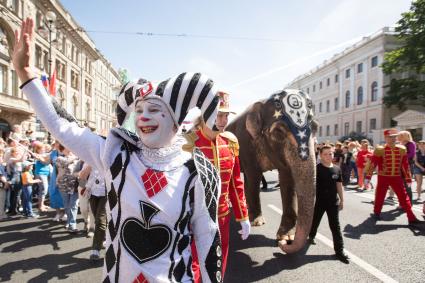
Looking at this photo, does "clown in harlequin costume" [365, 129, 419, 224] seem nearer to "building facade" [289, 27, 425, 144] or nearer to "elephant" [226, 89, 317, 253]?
"elephant" [226, 89, 317, 253]

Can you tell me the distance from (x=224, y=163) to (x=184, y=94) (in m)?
1.47

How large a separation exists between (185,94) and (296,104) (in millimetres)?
2724

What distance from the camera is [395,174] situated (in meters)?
6.14

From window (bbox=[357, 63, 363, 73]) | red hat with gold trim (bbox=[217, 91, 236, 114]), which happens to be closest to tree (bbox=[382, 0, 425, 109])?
window (bbox=[357, 63, 363, 73])

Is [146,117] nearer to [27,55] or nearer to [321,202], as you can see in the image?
[27,55]

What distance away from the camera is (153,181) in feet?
5.04

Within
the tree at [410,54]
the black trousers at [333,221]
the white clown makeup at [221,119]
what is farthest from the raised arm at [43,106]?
the tree at [410,54]

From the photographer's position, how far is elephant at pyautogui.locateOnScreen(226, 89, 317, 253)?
149 inches

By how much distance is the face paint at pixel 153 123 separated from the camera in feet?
5.21

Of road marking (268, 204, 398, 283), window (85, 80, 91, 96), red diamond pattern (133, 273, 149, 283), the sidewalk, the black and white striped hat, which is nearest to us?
red diamond pattern (133, 273, 149, 283)

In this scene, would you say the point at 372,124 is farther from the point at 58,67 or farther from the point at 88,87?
the point at 88,87

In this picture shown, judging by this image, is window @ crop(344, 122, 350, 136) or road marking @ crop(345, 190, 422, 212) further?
window @ crop(344, 122, 350, 136)

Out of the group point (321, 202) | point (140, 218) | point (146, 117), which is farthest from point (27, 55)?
point (321, 202)

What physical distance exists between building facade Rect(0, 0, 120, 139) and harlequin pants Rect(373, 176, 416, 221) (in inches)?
267
